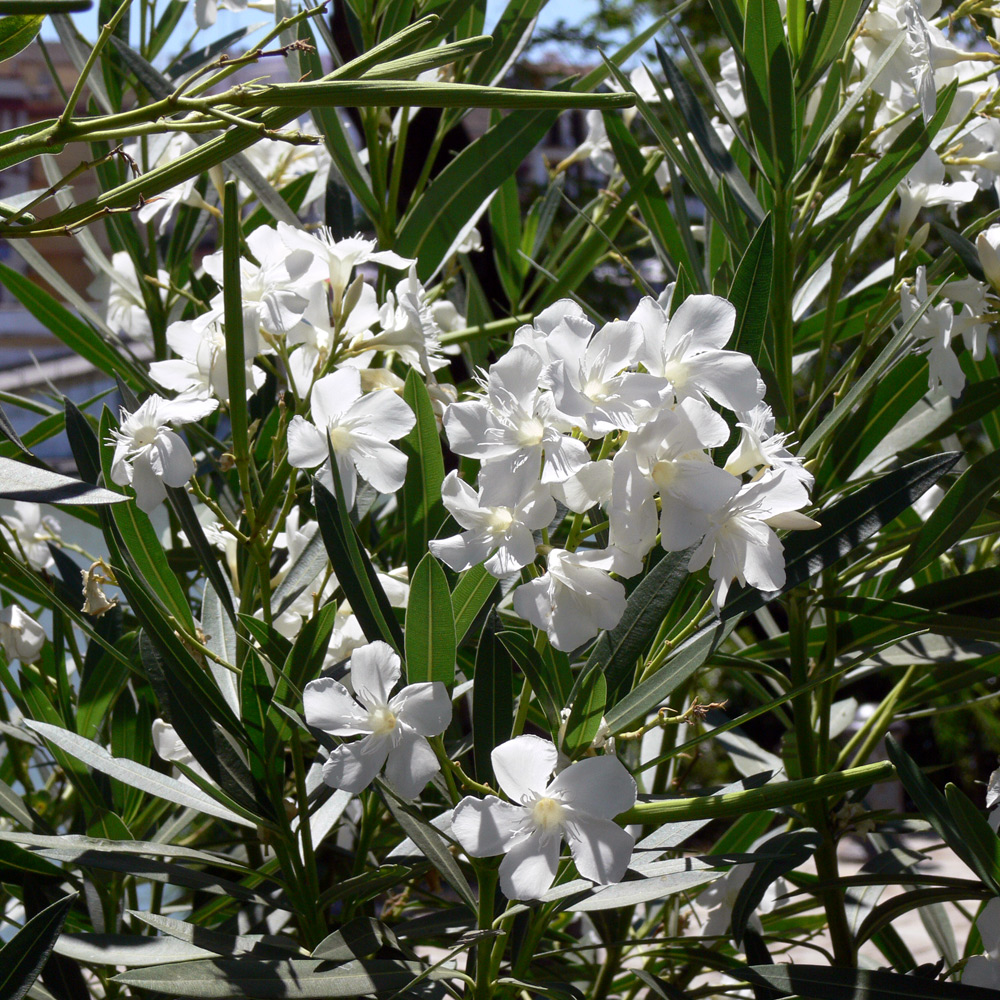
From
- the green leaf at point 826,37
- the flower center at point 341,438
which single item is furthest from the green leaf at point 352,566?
the green leaf at point 826,37

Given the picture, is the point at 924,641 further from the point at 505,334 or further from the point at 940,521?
the point at 505,334

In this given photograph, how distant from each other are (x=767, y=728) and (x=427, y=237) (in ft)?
15.4

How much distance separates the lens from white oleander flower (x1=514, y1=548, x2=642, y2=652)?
46 cm

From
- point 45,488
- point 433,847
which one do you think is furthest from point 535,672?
point 45,488

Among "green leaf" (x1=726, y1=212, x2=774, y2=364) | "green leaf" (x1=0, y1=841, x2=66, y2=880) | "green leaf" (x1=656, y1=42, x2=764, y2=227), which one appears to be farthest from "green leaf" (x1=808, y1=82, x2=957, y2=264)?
"green leaf" (x1=0, y1=841, x2=66, y2=880)

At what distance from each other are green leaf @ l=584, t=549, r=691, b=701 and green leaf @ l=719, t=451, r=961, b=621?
4cm

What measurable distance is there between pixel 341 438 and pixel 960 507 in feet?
1.32

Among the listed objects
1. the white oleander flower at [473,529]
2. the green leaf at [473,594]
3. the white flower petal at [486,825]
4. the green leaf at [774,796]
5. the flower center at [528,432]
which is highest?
the flower center at [528,432]

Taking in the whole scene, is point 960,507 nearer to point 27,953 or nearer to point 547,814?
point 547,814

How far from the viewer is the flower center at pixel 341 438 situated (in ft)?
1.87

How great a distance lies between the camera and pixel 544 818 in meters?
0.46

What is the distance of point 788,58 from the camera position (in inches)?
27.3

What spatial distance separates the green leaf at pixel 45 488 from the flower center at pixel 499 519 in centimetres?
17

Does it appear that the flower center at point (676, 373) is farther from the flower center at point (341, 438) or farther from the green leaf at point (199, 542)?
the green leaf at point (199, 542)
